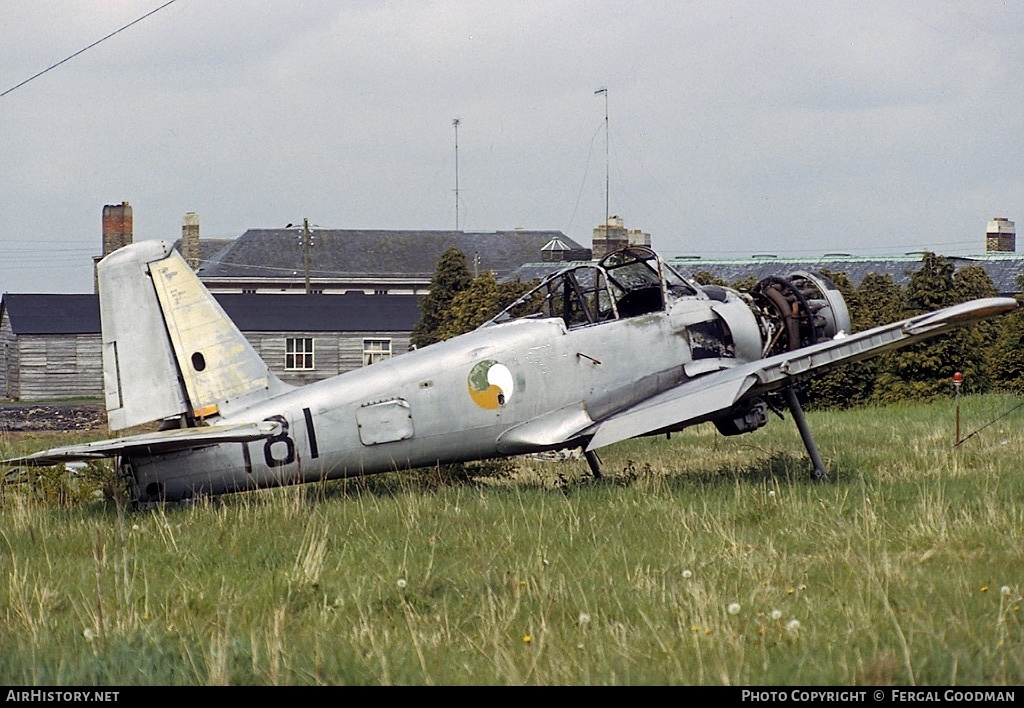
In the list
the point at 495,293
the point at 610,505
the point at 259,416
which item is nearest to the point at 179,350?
the point at 259,416

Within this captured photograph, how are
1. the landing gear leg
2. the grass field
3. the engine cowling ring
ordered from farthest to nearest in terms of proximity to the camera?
the engine cowling ring
the landing gear leg
the grass field

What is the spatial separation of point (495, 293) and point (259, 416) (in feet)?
93.9

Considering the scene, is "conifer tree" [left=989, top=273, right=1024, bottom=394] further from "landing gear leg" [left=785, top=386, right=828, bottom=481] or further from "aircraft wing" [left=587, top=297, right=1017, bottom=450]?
"aircraft wing" [left=587, top=297, right=1017, bottom=450]

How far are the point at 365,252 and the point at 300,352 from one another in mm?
22389

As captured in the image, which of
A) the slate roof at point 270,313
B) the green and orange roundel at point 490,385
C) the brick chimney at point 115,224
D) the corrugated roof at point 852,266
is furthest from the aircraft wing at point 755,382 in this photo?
the brick chimney at point 115,224

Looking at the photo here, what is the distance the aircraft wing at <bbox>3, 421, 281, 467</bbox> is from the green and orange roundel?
1.92 metres

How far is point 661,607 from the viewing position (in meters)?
6.62

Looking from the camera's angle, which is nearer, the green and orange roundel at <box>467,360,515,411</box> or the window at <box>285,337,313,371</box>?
the green and orange roundel at <box>467,360,515,411</box>

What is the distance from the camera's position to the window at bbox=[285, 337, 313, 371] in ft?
181

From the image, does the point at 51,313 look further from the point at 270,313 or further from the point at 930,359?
the point at 930,359

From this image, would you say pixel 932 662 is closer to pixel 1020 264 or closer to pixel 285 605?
pixel 285 605

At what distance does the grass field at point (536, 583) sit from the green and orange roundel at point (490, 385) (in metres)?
0.92

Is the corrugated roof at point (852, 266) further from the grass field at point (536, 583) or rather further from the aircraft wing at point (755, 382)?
the grass field at point (536, 583)

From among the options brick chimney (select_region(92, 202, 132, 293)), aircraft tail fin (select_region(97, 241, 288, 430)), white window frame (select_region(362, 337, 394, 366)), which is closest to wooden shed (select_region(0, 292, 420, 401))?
white window frame (select_region(362, 337, 394, 366))
